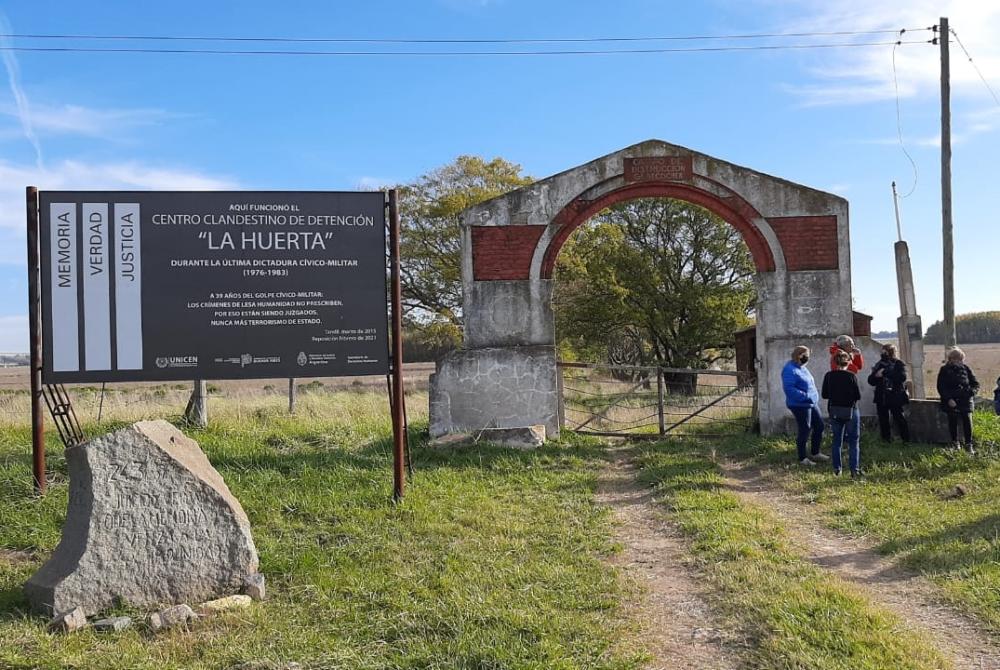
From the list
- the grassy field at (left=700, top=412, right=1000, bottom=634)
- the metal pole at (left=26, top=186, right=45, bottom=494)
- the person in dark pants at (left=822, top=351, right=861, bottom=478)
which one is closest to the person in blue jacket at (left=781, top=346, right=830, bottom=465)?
the person in dark pants at (left=822, top=351, right=861, bottom=478)

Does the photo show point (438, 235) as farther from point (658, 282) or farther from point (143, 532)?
point (143, 532)

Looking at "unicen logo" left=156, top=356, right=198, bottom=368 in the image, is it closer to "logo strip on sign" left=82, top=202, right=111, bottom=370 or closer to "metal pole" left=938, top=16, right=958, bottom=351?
"logo strip on sign" left=82, top=202, right=111, bottom=370

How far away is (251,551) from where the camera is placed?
18.1 ft

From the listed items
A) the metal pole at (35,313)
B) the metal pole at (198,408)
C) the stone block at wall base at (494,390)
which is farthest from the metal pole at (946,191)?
the metal pole at (35,313)

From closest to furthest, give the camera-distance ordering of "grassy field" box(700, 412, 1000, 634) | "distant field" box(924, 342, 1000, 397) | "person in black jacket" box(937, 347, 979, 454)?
"grassy field" box(700, 412, 1000, 634) < "person in black jacket" box(937, 347, 979, 454) < "distant field" box(924, 342, 1000, 397)

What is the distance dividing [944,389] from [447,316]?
18368 mm

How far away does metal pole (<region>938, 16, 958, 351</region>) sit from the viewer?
1491 centimetres

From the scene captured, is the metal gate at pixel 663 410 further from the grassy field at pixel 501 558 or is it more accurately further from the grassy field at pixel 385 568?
the grassy field at pixel 385 568

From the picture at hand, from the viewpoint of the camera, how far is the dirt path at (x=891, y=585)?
436cm

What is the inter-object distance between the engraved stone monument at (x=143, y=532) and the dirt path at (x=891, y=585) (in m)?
4.34

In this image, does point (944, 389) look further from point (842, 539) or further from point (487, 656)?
point (487, 656)

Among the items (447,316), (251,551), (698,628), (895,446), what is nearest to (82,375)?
(251,551)

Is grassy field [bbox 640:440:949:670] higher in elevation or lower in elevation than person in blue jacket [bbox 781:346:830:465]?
lower

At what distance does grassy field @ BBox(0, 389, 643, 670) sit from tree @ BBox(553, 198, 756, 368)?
15.3 metres
